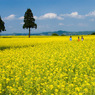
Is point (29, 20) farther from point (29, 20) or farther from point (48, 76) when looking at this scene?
point (48, 76)

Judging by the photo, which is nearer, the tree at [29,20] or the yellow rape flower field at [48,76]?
the yellow rape flower field at [48,76]

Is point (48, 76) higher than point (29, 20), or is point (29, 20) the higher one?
point (29, 20)

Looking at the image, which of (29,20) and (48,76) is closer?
(48,76)

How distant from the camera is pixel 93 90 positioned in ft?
17.7

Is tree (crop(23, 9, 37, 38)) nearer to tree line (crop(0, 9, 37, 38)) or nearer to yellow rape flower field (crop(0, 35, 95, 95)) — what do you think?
tree line (crop(0, 9, 37, 38))

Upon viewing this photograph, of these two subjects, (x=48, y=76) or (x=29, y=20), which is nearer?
(x=48, y=76)

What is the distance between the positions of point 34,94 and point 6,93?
3.44 ft

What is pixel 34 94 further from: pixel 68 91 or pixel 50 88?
pixel 68 91

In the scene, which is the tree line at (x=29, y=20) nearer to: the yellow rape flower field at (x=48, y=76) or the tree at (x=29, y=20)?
the tree at (x=29, y=20)

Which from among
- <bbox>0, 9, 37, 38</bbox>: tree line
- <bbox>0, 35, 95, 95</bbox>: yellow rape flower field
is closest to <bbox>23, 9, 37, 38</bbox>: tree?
<bbox>0, 9, 37, 38</bbox>: tree line

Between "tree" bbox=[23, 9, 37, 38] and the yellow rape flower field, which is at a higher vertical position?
"tree" bbox=[23, 9, 37, 38]

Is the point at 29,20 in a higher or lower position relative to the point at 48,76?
higher

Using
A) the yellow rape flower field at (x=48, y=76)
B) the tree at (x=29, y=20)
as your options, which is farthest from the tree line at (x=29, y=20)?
the yellow rape flower field at (x=48, y=76)

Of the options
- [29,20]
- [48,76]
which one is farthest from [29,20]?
[48,76]
